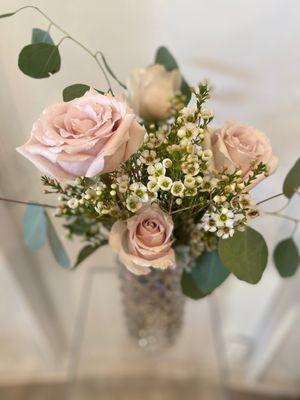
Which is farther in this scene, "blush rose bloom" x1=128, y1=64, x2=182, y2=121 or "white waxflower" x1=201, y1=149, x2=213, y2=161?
"blush rose bloom" x1=128, y1=64, x2=182, y2=121

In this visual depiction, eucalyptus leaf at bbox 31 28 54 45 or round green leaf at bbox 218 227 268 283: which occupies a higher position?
eucalyptus leaf at bbox 31 28 54 45

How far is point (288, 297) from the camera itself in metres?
1.05

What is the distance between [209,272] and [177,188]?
256 millimetres

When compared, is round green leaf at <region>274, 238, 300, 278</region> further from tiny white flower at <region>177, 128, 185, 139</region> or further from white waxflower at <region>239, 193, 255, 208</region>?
tiny white flower at <region>177, 128, 185, 139</region>

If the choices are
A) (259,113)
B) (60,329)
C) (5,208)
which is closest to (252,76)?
(259,113)

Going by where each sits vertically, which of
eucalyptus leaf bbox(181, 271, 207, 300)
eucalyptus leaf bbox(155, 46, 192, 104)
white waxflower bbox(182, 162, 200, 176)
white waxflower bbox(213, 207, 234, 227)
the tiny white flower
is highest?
eucalyptus leaf bbox(155, 46, 192, 104)

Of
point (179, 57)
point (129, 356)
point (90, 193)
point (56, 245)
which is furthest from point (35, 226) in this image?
point (129, 356)

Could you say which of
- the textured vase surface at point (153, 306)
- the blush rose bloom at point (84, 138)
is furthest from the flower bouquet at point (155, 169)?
the textured vase surface at point (153, 306)

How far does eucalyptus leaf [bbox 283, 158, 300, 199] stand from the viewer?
1.95ft

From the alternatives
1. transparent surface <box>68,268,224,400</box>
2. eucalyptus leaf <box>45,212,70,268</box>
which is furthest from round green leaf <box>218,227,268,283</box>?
transparent surface <box>68,268,224,400</box>

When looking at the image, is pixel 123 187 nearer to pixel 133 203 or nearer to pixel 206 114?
pixel 133 203

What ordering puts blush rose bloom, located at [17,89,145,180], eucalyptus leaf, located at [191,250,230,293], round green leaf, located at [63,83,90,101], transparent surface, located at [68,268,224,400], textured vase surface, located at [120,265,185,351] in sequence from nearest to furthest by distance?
blush rose bloom, located at [17,89,145,180]
round green leaf, located at [63,83,90,101]
eucalyptus leaf, located at [191,250,230,293]
textured vase surface, located at [120,265,185,351]
transparent surface, located at [68,268,224,400]

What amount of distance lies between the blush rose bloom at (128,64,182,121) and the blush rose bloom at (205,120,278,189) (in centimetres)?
17

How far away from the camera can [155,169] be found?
0.47 meters
